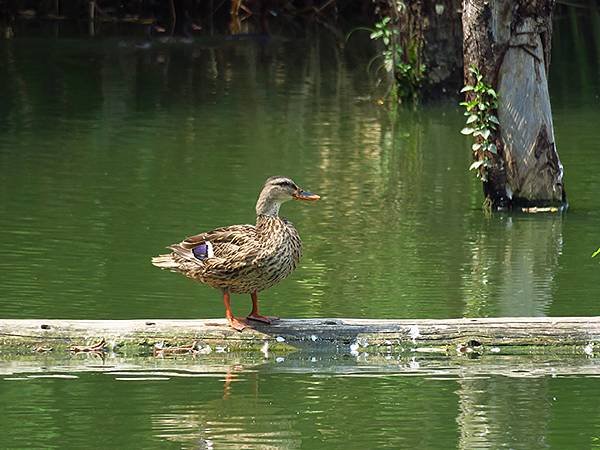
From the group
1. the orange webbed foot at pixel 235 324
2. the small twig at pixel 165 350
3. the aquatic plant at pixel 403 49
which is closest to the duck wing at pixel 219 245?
the orange webbed foot at pixel 235 324

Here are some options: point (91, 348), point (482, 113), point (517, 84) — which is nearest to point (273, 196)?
point (91, 348)

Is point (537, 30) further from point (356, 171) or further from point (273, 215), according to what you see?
point (273, 215)

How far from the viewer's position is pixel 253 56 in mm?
23938

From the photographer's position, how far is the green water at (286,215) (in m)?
7.66

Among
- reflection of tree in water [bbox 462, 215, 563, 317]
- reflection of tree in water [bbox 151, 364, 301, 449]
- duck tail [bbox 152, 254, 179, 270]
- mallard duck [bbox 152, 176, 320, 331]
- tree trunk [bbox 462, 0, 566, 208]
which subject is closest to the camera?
reflection of tree in water [bbox 151, 364, 301, 449]

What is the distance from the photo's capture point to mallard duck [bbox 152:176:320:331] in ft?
28.1

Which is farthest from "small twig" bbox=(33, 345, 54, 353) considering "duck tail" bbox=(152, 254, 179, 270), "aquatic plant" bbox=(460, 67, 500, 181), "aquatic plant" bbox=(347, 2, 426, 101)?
"aquatic plant" bbox=(347, 2, 426, 101)

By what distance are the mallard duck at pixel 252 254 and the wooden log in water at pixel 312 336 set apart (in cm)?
15

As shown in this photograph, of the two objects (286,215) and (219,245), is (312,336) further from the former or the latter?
(286,215)

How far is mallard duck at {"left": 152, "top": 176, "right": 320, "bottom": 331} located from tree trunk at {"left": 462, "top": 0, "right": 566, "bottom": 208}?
13.7 feet

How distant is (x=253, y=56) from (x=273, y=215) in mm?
15319

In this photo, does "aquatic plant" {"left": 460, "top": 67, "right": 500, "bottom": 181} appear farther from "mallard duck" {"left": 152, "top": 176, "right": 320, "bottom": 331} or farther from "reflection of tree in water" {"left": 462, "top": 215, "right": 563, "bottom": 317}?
"mallard duck" {"left": 152, "top": 176, "right": 320, "bottom": 331}

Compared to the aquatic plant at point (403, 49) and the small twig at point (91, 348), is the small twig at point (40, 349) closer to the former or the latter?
the small twig at point (91, 348)

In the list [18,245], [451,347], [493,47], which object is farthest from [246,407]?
[493,47]
